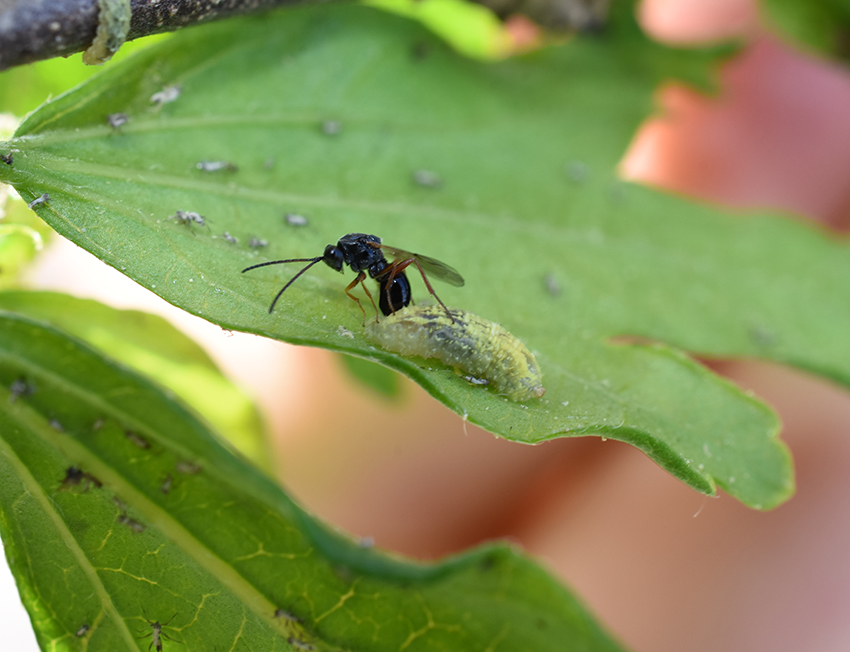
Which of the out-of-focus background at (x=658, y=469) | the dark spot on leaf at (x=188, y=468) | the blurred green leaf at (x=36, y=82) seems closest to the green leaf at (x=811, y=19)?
the out-of-focus background at (x=658, y=469)

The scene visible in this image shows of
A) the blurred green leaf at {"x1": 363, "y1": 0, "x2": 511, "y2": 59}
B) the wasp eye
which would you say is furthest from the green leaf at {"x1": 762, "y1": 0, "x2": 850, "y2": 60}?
the wasp eye

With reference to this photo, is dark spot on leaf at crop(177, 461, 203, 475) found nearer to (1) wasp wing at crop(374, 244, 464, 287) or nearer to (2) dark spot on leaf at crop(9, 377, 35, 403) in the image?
(2) dark spot on leaf at crop(9, 377, 35, 403)

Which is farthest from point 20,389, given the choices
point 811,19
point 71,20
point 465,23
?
point 811,19

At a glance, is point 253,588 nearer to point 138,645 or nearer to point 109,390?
point 138,645

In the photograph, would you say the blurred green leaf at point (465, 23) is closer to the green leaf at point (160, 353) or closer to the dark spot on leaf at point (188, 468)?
the green leaf at point (160, 353)

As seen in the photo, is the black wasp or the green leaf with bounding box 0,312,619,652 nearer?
the green leaf with bounding box 0,312,619,652

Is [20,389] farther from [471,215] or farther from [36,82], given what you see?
[471,215]

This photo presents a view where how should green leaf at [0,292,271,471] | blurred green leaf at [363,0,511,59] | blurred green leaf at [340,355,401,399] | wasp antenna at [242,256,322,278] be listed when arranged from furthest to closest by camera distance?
blurred green leaf at [363,0,511,59]
blurred green leaf at [340,355,401,399]
green leaf at [0,292,271,471]
wasp antenna at [242,256,322,278]
